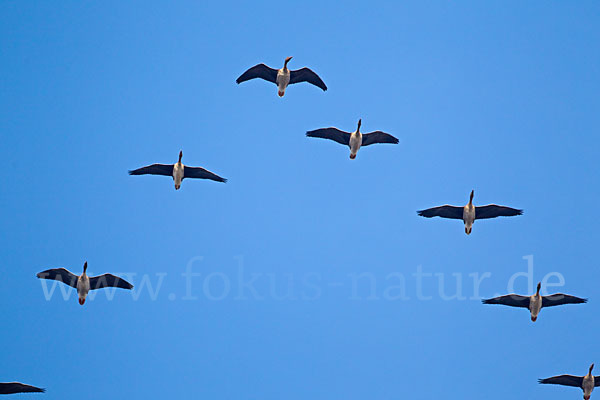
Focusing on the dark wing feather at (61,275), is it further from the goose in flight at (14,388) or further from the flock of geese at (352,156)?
the goose in flight at (14,388)

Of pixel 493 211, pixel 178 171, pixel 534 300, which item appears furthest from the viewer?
pixel 178 171

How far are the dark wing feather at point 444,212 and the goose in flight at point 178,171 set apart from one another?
6.94m

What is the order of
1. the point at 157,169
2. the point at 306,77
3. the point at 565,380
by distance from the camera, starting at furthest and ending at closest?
1. the point at 306,77
2. the point at 157,169
3. the point at 565,380

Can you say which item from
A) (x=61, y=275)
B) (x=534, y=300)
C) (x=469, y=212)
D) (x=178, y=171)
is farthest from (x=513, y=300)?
(x=61, y=275)

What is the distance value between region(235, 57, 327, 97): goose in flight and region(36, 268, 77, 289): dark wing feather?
28.2ft

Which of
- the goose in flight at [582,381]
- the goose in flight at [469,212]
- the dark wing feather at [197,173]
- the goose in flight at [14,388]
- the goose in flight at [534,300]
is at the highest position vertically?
the dark wing feather at [197,173]

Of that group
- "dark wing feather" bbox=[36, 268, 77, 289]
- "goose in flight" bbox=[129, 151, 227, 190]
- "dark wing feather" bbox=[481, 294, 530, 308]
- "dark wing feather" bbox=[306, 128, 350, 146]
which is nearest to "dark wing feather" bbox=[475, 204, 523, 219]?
"dark wing feather" bbox=[481, 294, 530, 308]

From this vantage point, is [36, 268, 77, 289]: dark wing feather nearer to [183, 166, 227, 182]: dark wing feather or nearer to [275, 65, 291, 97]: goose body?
[183, 166, 227, 182]: dark wing feather

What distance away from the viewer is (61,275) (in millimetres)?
29312

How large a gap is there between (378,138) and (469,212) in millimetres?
4087

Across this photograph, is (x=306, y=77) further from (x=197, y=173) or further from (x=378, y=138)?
(x=197, y=173)

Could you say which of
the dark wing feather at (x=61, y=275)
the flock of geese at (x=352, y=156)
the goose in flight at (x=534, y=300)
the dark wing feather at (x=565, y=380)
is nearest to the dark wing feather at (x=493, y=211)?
the flock of geese at (x=352, y=156)

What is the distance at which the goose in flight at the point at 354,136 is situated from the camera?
30.5m

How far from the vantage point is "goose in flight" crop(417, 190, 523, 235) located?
96.7ft
